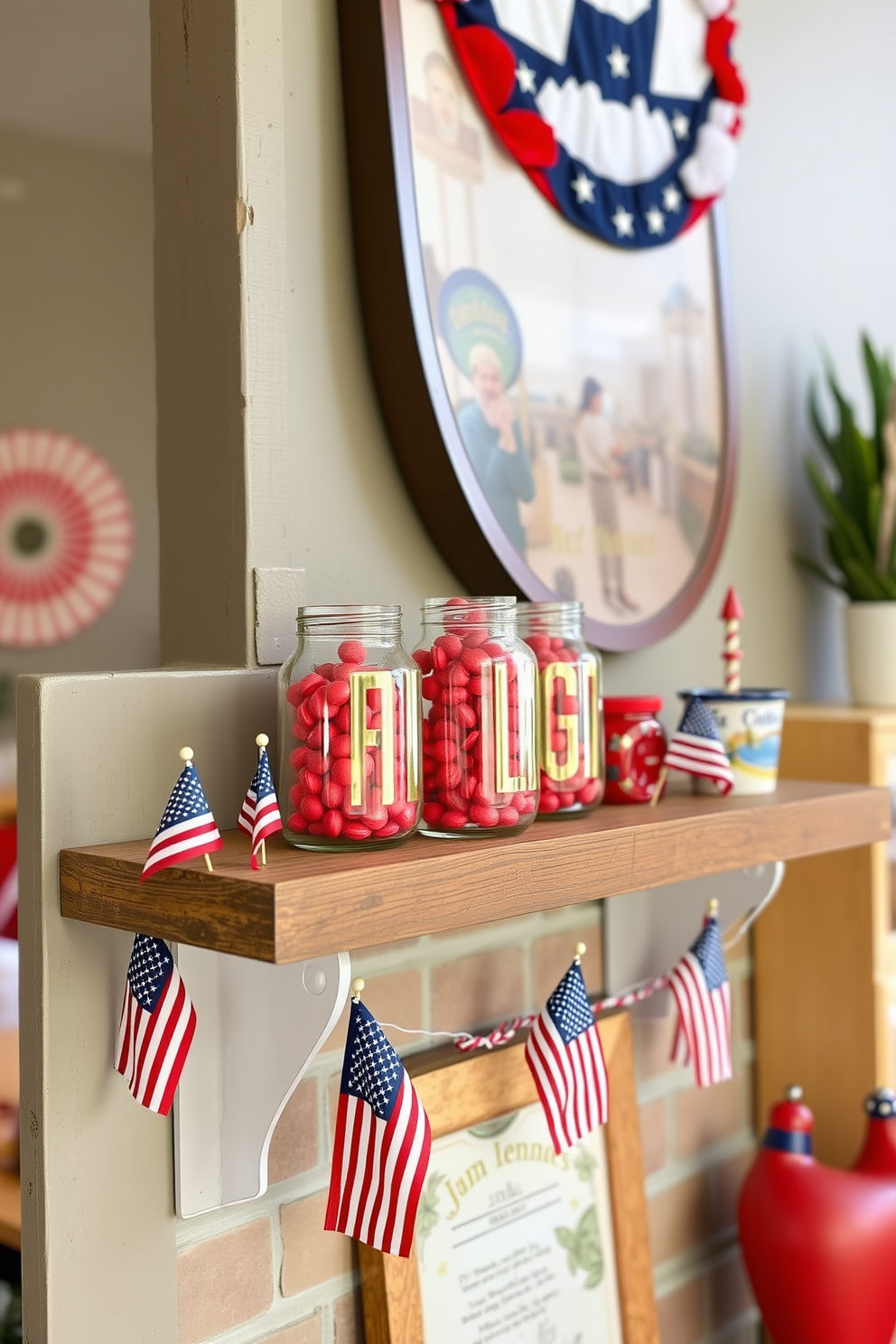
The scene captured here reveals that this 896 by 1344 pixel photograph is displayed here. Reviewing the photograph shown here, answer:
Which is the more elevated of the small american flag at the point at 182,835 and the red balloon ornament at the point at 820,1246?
the small american flag at the point at 182,835

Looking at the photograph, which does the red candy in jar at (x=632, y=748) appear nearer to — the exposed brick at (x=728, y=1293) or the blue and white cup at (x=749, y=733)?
the blue and white cup at (x=749, y=733)

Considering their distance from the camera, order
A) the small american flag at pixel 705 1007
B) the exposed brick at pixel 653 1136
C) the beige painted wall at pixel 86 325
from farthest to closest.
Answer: the beige painted wall at pixel 86 325 < the exposed brick at pixel 653 1136 < the small american flag at pixel 705 1007

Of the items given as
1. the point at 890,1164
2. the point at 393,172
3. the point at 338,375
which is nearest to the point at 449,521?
the point at 338,375

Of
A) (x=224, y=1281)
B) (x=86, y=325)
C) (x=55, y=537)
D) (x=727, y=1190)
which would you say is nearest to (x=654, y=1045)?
(x=727, y=1190)

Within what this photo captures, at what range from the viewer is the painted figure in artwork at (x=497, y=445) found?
1079 mm

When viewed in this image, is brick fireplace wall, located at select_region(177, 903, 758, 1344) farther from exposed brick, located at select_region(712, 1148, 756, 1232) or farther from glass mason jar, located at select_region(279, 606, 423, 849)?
glass mason jar, located at select_region(279, 606, 423, 849)

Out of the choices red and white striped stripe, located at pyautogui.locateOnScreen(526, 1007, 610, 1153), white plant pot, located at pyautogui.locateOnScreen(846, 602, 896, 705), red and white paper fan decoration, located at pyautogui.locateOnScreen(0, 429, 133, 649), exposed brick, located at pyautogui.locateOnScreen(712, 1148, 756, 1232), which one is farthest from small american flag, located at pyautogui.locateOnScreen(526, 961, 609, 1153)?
red and white paper fan decoration, located at pyautogui.locateOnScreen(0, 429, 133, 649)

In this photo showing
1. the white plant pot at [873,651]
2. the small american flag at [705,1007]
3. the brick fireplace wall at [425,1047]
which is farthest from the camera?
the white plant pot at [873,651]

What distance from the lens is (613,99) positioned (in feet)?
4.05

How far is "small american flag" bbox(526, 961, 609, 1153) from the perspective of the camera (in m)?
0.98

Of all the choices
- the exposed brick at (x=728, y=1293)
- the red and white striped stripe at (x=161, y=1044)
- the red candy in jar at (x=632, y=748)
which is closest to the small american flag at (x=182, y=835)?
the red and white striped stripe at (x=161, y=1044)

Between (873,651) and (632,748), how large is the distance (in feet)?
1.76

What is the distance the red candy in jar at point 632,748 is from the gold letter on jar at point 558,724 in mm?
116

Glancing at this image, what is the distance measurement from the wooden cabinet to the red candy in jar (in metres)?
0.34
